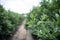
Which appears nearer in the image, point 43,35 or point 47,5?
point 43,35

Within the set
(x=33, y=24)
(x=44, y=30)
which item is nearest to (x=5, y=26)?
(x=33, y=24)

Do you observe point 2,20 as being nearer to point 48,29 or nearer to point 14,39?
point 14,39

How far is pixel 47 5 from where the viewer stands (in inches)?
133

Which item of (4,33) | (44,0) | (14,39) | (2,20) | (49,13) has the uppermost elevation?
(44,0)

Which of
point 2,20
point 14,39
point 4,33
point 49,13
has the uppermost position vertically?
point 49,13

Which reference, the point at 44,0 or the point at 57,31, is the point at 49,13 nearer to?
the point at 44,0

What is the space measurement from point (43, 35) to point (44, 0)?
126 centimetres

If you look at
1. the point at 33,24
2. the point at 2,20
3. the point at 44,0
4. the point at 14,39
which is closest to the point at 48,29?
the point at 33,24

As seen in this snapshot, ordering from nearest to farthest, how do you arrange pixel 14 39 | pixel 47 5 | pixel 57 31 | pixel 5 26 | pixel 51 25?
pixel 57 31 < pixel 51 25 < pixel 47 5 < pixel 5 26 < pixel 14 39

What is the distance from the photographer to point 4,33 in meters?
6.08

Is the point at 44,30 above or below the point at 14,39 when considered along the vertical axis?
above

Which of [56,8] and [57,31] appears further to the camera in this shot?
[56,8]

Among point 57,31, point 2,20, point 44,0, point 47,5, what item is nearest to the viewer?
point 57,31

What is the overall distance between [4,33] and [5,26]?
12.9 inches
